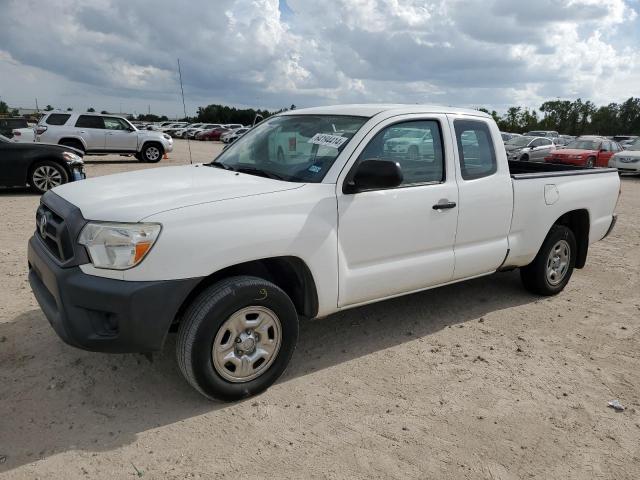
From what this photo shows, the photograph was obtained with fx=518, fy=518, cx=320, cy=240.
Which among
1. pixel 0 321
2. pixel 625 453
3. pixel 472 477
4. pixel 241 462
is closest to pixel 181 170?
pixel 0 321

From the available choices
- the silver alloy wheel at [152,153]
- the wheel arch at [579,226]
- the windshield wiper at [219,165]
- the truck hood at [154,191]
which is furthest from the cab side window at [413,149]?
the silver alloy wheel at [152,153]

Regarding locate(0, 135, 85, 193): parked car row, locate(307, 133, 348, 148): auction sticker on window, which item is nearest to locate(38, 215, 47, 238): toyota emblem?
locate(307, 133, 348, 148): auction sticker on window

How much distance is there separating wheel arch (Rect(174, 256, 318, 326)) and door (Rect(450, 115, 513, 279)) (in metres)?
1.38

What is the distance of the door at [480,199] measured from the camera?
408 centimetres

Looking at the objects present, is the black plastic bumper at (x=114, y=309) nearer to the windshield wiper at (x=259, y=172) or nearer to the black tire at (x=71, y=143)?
the windshield wiper at (x=259, y=172)

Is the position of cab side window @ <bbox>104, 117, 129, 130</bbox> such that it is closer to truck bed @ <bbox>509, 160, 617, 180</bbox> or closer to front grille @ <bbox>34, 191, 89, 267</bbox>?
truck bed @ <bbox>509, 160, 617, 180</bbox>

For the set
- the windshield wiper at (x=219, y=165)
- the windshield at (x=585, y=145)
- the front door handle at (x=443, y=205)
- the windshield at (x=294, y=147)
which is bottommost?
the windshield at (x=585, y=145)

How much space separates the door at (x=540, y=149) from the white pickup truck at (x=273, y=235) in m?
18.1

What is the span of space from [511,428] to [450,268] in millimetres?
1379

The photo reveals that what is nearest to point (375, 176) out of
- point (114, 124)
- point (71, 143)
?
point (71, 143)

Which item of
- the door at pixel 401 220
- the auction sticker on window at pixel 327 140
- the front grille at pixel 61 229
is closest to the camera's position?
the front grille at pixel 61 229

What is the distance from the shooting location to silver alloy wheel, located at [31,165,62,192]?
10.2 metres

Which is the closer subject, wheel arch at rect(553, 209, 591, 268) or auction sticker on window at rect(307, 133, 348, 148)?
auction sticker on window at rect(307, 133, 348, 148)

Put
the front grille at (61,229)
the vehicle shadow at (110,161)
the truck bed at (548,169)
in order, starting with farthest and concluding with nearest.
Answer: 1. the vehicle shadow at (110,161)
2. the truck bed at (548,169)
3. the front grille at (61,229)
